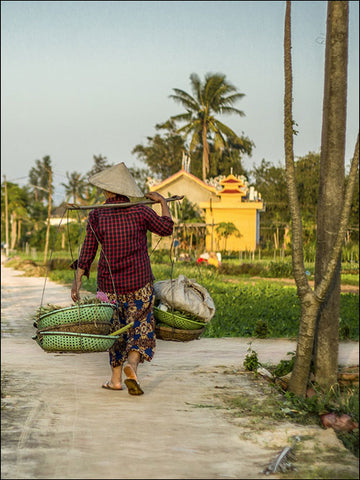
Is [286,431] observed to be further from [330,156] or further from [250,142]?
[250,142]

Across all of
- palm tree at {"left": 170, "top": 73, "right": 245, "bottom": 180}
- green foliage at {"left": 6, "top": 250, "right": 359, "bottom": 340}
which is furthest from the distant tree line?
green foliage at {"left": 6, "top": 250, "right": 359, "bottom": 340}

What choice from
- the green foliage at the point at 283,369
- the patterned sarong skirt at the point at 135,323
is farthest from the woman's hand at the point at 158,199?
the green foliage at the point at 283,369

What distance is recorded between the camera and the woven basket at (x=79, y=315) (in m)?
4.80

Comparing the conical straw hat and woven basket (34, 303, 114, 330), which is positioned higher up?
the conical straw hat

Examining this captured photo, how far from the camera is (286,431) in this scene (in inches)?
164

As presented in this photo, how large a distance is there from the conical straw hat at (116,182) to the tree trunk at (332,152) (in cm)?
155

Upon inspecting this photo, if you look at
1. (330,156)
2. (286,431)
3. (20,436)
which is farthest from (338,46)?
(20,436)

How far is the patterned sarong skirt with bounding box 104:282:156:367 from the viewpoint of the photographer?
195 inches

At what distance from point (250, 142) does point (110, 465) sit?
159 feet

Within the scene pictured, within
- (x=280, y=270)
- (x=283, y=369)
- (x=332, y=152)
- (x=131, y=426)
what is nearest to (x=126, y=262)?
(x=131, y=426)

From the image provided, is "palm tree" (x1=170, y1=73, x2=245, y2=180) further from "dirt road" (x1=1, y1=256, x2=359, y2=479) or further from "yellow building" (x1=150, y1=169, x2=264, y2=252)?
"dirt road" (x1=1, y1=256, x2=359, y2=479)

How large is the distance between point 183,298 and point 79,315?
36.5 inches

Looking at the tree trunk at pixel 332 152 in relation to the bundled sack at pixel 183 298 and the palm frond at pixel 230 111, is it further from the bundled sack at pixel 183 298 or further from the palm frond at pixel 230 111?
the palm frond at pixel 230 111

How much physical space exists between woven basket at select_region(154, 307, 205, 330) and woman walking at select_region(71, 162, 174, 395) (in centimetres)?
20
